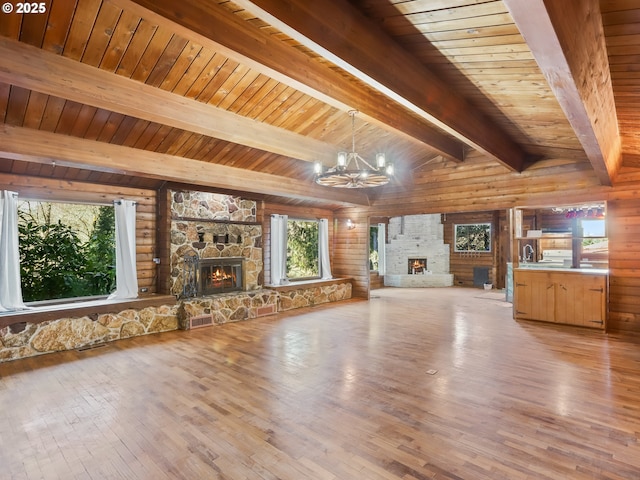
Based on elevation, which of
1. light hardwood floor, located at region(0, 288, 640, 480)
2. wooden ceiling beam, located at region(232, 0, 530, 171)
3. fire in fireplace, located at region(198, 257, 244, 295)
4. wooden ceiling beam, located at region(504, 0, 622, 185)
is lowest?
light hardwood floor, located at region(0, 288, 640, 480)

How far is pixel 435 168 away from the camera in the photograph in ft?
25.7

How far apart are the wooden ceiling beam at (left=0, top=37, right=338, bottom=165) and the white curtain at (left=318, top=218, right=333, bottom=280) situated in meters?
4.61

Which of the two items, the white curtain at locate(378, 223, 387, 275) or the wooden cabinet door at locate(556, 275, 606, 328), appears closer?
the wooden cabinet door at locate(556, 275, 606, 328)

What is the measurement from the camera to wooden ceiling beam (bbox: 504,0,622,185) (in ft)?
5.25

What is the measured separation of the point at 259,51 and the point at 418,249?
11134 millimetres

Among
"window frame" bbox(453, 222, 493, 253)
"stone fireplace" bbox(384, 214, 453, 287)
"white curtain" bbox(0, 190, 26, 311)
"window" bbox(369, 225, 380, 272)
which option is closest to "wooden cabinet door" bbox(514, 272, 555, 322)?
"window frame" bbox(453, 222, 493, 253)

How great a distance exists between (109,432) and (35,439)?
1.69 feet

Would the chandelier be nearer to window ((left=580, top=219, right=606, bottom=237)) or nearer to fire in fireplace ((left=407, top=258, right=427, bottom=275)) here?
window ((left=580, top=219, right=606, bottom=237))

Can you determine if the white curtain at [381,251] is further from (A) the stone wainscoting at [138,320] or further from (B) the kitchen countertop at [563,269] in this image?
(B) the kitchen countertop at [563,269]

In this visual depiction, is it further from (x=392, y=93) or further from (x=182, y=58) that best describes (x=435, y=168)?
(x=182, y=58)

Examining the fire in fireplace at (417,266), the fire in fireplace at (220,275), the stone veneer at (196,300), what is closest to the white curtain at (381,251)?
the fire in fireplace at (417,266)

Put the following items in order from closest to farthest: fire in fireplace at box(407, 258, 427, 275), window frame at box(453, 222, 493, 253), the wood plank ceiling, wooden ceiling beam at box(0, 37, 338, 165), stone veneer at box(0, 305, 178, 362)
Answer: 1. the wood plank ceiling
2. wooden ceiling beam at box(0, 37, 338, 165)
3. stone veneer at box(0, 305, 178, 362)
4. window frame at box(453, 222, 493, 253)
5. fire in fireplace at box(407, 258, 427, 275)

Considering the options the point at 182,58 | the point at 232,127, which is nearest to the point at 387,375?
the point at 232,127

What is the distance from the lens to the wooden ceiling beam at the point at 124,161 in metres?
3.94
